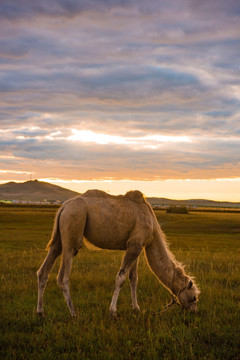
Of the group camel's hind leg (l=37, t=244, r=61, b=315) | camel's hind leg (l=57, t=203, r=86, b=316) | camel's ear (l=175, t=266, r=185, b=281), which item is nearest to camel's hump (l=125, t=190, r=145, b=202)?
camel's hind leg (l=57, t=203, r=86, b=316)

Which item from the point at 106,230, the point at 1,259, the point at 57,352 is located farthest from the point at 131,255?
the point at 1,259

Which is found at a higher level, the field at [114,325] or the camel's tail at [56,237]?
the camel's tail at [56,237]

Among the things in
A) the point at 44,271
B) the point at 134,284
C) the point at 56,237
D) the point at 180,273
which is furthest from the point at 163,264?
the point at 44,271

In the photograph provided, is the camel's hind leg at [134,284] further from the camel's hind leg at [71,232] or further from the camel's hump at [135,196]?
the camel's hind leg at [71,232]

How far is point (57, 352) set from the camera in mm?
5820

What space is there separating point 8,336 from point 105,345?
1.81 metres

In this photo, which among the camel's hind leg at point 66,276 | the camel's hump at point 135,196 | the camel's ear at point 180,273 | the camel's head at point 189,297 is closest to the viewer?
the camel's hind leg at point 66,276

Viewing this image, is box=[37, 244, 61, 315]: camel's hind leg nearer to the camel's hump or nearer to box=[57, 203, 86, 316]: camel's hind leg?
box=[57, 203, 86, 316]: camel's hind leg

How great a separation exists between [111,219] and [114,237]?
0.43 metres

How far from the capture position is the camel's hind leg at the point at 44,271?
7877mm

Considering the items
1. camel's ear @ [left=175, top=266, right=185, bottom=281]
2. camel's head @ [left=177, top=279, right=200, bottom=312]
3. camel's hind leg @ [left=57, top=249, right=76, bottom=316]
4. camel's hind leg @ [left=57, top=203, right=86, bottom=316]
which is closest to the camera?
camel's hind leg @ [left=57, top=249, right=76, bottom=316]

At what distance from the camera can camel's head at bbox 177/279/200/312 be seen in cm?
799

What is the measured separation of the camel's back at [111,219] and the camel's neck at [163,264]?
0.56m

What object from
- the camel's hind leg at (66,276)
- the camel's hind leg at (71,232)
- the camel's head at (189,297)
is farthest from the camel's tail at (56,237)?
the camel's head at (189,297)
